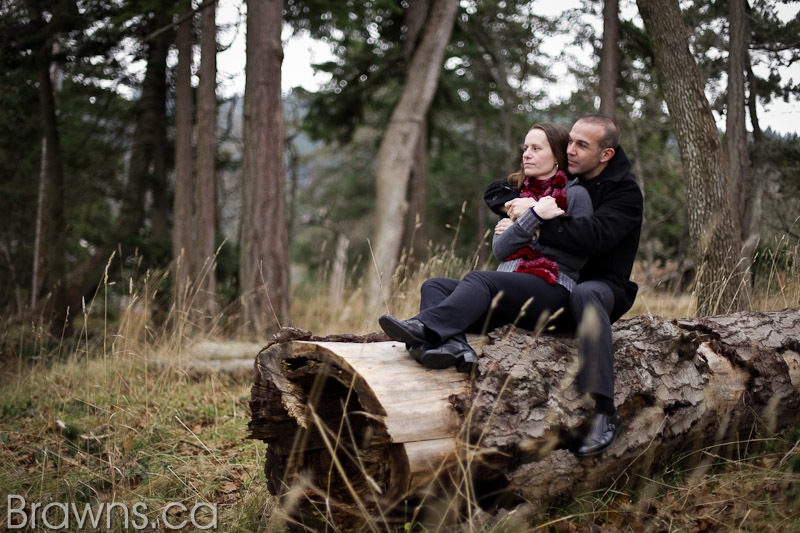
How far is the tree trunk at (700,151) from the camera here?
18.6 ft

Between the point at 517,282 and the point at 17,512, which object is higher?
the point at 517,282

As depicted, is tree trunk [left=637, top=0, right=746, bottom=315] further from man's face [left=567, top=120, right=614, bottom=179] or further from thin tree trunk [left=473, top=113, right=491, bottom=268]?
thin tree trunk [left=473, top=113, right=491, bottom=268]

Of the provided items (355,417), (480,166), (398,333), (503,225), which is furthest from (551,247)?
(480,166)

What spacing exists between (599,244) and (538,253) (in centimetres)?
32

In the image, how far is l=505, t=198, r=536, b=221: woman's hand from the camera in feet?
10.9

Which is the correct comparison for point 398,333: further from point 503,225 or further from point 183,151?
point 183,151

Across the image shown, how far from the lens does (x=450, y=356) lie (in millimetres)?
2723

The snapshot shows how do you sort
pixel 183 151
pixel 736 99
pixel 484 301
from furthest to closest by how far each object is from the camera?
pixel 183 151 < pixel 736 99 < pixel 484 301

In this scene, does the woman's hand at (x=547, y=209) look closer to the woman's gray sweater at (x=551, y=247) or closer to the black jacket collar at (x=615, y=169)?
the woman's gray sweater at (x=551, y=247)

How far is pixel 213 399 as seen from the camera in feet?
16.8

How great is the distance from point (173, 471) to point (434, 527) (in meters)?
1.79

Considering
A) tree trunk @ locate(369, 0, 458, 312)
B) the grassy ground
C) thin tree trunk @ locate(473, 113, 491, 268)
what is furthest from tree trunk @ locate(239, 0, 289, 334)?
thin tree trunk @ locate(473, 113, 491, 268)

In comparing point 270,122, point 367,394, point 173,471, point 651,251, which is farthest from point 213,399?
point 651,251

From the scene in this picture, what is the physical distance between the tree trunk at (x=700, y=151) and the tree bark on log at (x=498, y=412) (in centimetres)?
215
